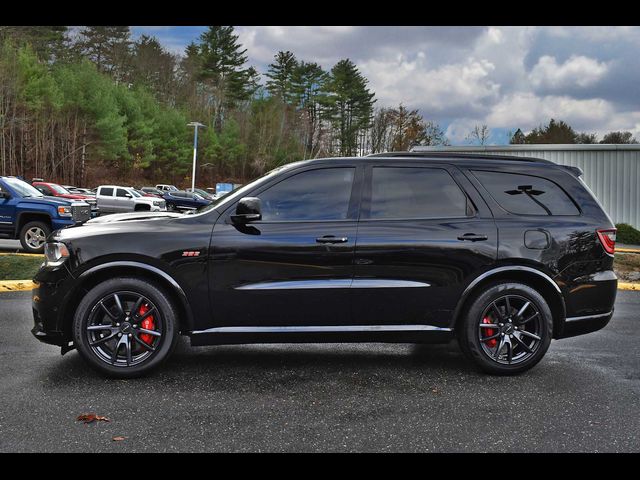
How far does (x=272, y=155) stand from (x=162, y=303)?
74.0 metres

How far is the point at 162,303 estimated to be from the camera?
184 inches

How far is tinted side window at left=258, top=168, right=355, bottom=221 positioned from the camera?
4922mm

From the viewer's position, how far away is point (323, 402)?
13.9 feet

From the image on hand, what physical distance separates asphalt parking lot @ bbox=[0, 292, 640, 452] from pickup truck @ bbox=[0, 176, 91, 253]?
822 cm

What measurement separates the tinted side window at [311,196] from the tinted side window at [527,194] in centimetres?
116

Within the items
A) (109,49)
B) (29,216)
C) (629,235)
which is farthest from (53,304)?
(109,49)

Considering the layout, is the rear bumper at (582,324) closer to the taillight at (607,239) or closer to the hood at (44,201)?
the taillight at (607,239)

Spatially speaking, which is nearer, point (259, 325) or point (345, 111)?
point (259, 325)

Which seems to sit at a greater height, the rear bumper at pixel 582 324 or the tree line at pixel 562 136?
the tree line at pixel 562 136

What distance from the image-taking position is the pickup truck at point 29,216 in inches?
526

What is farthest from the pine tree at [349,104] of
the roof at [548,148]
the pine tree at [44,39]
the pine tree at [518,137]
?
the roof at [548,148]

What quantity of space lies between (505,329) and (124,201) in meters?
29.7
